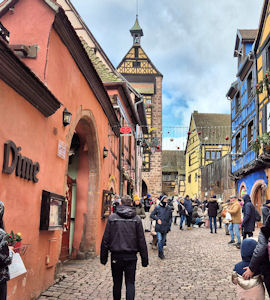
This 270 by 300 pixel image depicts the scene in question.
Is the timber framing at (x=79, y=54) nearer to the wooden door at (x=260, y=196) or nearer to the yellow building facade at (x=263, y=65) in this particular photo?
the yellow building facade at (x=263, y=65)

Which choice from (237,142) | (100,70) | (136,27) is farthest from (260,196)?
(136,27)

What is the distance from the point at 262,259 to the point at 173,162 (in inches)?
1904

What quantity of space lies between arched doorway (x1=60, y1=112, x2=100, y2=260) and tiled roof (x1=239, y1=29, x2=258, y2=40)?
14676 millimetres

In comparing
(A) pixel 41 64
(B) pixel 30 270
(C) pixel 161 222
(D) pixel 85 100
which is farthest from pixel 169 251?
(A) pixel 41 64

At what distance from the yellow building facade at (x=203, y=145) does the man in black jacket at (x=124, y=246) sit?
30076 millimetres

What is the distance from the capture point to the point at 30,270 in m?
4.90

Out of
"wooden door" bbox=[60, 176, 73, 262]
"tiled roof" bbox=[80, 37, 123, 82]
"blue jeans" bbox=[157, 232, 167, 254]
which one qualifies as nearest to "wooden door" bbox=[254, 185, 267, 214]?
"tiled roof" bbox=[80, 37, 123, 82]

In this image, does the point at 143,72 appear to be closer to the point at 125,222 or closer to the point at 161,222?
the point at 161,222

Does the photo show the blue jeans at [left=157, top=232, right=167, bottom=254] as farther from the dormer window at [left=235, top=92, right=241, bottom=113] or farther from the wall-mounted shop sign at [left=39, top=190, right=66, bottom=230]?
the dormer window at [left=235, top=92, right=241, bottom=113]

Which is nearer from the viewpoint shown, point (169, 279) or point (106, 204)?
point (169, 279)

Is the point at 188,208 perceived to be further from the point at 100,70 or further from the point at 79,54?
the point at 79,54

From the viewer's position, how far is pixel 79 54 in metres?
6.85

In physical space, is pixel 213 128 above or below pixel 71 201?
above

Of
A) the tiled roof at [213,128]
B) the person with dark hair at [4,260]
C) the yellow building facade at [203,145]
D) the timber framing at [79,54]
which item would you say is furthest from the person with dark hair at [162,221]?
the tiled roof at [213,128]
